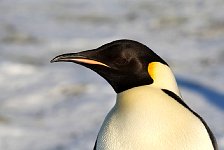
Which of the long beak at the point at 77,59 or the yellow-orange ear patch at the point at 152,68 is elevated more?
the long beak at the point at 77,59

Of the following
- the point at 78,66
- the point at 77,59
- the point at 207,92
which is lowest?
the point at 207,92

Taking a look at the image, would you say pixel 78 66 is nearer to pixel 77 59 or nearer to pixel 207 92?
pixel 207 92

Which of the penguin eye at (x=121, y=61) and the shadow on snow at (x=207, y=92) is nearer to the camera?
the penguin eye at (x=121, y=61)

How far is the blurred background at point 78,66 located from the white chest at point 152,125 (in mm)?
2562

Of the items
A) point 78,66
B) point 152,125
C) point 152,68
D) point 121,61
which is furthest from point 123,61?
point 78,66

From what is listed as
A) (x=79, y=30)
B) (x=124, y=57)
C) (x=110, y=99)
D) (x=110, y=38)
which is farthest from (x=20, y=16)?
(x=124, y=57)

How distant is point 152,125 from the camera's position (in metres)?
3.11

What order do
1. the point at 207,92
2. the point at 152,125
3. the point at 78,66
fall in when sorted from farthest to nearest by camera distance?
the point at 78,66
the point at 207,92
the point at 152,125

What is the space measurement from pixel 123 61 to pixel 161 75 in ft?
0.48

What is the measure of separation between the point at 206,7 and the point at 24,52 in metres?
3.44

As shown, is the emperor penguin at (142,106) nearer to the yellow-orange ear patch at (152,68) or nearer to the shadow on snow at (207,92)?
the yellow-orange ear patch at (152,68)

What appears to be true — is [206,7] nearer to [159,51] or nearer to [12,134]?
[159,51]

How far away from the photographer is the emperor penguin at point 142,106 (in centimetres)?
311

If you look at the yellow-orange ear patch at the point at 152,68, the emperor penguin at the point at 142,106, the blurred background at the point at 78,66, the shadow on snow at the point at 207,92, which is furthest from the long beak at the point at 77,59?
the shadow on snow at the point at 207,92
